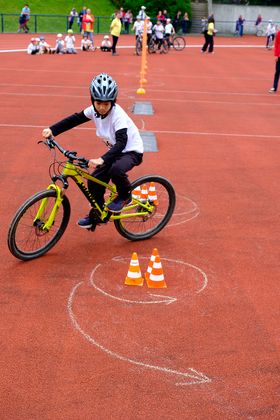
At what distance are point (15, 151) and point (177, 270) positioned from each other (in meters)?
5.38

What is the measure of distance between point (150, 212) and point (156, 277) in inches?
55.2

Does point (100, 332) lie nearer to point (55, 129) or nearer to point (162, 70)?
point (55, 129)

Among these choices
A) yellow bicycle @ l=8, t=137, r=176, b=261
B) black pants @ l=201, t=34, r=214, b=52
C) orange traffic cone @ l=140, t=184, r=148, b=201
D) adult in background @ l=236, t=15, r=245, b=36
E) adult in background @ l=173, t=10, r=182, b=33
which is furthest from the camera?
adult in background @ l=236, t=15, r=245, b=36

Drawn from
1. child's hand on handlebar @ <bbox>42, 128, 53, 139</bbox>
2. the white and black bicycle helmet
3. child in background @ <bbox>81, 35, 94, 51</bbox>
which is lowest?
child in background @ <bbox>81, 35, 94, 51</bbox>

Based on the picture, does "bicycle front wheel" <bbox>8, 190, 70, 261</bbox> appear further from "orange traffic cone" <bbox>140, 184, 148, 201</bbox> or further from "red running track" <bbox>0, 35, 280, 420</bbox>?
"orange traffic cone" <bbox>140, 184, 148, 201</bbox>

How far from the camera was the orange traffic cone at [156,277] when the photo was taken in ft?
18.3

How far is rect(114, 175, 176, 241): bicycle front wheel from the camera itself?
6715 millimetres

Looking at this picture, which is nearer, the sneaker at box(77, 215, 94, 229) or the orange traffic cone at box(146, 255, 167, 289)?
the orange traffic cone at box(146, 255, 167, 289)

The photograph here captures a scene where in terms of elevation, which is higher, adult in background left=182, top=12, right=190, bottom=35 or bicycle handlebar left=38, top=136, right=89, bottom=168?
bicycle handlebar left=38, top=136, right=89, bottom=168

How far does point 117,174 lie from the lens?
6102mm

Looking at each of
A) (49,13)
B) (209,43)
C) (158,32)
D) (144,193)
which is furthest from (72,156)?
(49,13)

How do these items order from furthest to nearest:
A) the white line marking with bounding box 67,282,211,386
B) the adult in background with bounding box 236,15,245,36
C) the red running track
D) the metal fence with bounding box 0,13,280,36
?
the adult in background with bounding box 236,15,245,36, the metal fence with bounding box 0,13,280,36, the white line marking with bounding box 67,282,211,386, the red running track

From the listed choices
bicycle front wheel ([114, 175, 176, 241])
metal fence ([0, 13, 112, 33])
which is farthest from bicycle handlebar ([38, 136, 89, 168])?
metal fence ([0, 13, 112, 33])

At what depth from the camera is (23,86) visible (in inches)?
A: 730
